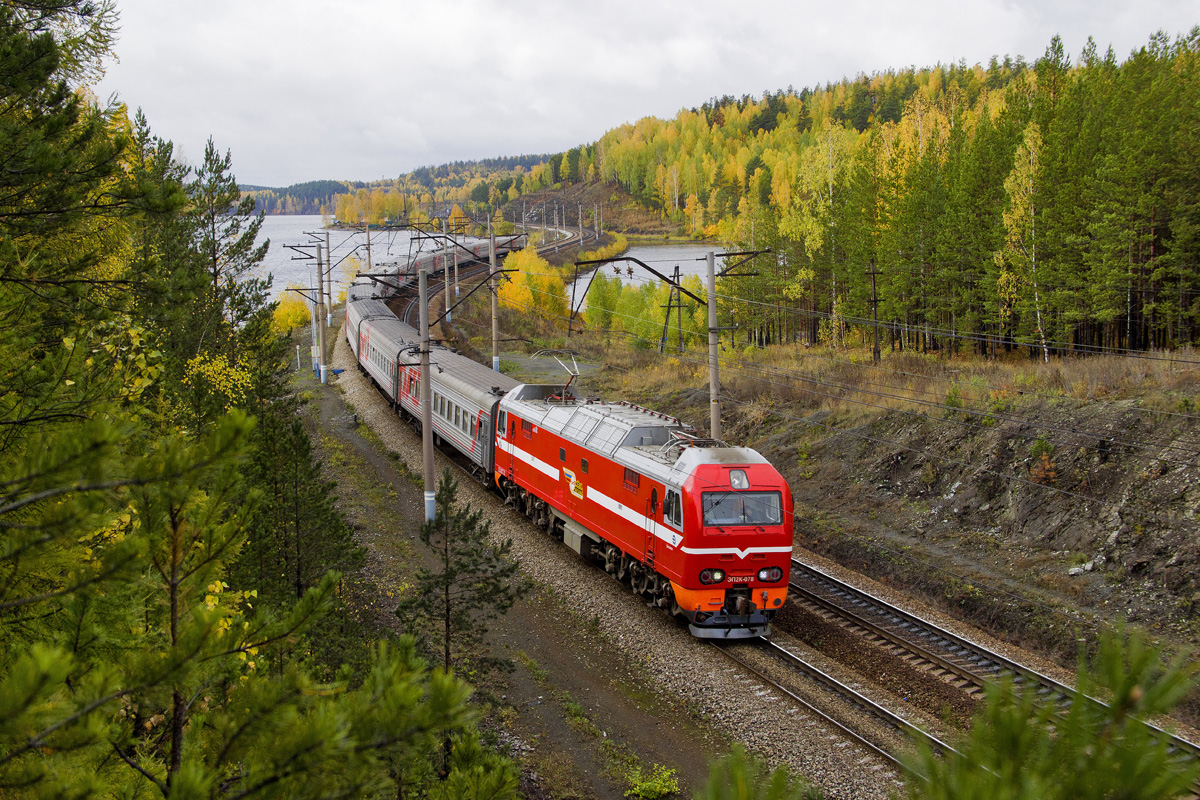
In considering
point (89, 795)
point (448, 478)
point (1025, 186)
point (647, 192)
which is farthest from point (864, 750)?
point (647, 192)

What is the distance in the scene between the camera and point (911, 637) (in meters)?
13.9

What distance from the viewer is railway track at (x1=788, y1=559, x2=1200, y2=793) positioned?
12336 millimetres

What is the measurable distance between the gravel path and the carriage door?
1268mm

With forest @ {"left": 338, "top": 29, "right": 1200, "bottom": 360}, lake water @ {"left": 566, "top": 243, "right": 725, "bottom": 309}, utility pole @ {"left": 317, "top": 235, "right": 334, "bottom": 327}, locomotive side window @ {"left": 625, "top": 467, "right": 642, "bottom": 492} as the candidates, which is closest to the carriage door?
locomotive side window @ {"left": 625, "top": 467, "right": 642, "bottom": 492}

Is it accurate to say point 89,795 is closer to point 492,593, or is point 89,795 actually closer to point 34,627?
point 34,627

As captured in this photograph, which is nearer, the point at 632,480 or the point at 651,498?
the point at 651,498

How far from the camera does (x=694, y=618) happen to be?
45.6 feet

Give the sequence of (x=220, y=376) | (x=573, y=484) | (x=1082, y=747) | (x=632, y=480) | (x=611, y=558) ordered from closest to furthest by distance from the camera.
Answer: (x=1082, y=747) → (x=632, y=480) → (x=611, y=558) → (x=573, y=484) → (x=220, y=376)

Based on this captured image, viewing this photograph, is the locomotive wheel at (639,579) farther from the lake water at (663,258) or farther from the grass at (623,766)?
the lake water at (663,258)

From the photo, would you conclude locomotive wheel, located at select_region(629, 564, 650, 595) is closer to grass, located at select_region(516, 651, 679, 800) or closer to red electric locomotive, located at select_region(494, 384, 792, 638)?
red electric locomotive, located at select_region(494, 384, 792, 638)

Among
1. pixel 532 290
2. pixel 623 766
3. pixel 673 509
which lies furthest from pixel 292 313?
pixel 623 766

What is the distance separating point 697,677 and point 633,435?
4.86 meters

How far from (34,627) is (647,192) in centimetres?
12524

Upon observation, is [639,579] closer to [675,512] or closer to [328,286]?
[675,512]
